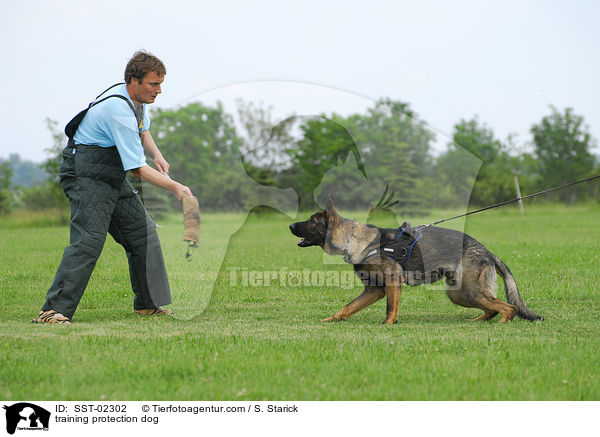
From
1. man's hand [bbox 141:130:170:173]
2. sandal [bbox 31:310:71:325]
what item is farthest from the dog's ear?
sandal [bbox 31:310:71:325]

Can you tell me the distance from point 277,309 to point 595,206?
99.5 feet

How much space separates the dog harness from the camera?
23.5ft

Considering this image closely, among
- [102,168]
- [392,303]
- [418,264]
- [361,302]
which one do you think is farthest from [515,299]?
[102,168]

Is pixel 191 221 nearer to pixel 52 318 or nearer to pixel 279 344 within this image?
pixel 279 344

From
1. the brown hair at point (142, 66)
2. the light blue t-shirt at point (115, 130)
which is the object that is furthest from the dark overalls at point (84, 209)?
the brown hair at point (142, 66)

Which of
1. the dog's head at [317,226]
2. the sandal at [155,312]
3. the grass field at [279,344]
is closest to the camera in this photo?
the grass field at [279,344]

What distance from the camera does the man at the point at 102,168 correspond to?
21.2ft

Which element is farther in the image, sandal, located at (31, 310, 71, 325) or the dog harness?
the dog harness

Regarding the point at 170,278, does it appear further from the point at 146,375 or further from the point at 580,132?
the point at 580,132

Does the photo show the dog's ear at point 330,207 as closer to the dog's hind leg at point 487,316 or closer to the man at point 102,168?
the man at point 102,168

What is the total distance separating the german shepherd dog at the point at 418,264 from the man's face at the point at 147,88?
6.87 ft
